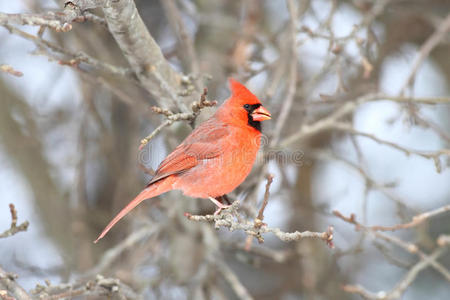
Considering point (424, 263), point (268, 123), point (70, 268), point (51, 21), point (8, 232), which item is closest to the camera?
point (51, 21)

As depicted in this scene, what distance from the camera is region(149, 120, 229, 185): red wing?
9.87 ft

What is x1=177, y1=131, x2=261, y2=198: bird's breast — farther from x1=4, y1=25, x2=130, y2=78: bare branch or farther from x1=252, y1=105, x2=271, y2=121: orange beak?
x1=4, y1=25, x2=130, y2=78: bare branch

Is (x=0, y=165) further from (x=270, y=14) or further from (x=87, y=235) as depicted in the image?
(x=270, y=14)

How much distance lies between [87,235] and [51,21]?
2.34 metres

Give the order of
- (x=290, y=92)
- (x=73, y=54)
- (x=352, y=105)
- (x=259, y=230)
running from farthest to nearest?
(x=352, y=105) < (x=290, y=92) < (x=73, y=54) < (x=259, y=230)

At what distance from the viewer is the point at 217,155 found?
302 cm

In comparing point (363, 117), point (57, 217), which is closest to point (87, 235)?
point (57, 217)

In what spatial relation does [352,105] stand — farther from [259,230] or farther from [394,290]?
[259,230]

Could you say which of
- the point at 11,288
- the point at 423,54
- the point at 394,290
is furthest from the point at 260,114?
the point at 11,288

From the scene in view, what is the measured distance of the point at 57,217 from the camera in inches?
176

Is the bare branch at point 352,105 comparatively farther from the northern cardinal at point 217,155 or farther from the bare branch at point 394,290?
the bare branch at point 394,290

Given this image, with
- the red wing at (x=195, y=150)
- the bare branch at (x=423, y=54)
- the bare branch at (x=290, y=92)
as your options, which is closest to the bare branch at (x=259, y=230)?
the red wing at (x=195, y=150)

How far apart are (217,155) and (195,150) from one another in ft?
0.44

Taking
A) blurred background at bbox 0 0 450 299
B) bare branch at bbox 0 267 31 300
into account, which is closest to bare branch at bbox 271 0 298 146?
blurred background at bbox 0 0 450 299
